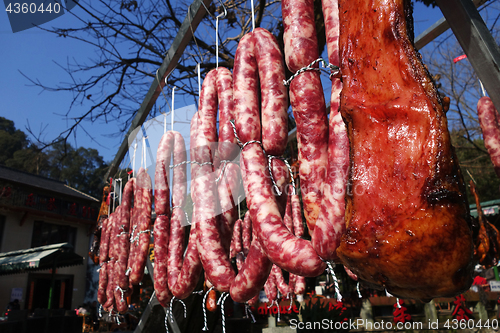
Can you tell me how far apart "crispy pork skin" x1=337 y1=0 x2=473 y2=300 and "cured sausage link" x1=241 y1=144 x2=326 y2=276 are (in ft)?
0.77

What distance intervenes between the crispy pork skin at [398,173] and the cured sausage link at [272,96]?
22.6 inches

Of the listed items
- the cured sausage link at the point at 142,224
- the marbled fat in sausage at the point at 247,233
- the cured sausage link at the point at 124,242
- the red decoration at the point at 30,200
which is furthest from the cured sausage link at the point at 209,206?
the red decoration at the point at 30,200

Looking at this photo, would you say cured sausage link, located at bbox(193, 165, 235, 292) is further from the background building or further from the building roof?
the building roof

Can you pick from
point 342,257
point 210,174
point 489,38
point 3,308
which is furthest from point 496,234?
point 3,308

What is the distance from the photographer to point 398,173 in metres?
0.97

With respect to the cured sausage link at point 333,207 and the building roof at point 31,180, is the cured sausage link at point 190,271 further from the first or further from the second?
the building roof at point 31,180

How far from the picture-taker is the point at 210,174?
2309mm

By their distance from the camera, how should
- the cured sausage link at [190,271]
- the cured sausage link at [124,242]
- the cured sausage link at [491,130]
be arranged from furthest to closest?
the cured sausage link at [124,242], the cured sausage link at [491,130], the cured sausage link at [190,271]

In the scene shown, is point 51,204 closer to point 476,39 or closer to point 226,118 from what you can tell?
point 226,118

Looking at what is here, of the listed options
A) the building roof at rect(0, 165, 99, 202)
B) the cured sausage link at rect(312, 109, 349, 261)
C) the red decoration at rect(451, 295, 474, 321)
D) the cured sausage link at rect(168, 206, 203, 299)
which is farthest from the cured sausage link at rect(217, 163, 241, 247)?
the building roof at rect(0, 165, 99, 202)

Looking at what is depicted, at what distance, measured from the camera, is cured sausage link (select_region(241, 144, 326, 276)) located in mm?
1260

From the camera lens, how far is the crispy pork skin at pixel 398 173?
2.98 feet

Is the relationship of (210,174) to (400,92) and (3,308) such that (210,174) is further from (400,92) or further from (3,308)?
(3,308)

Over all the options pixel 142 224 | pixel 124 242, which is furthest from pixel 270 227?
pixel 124 242
